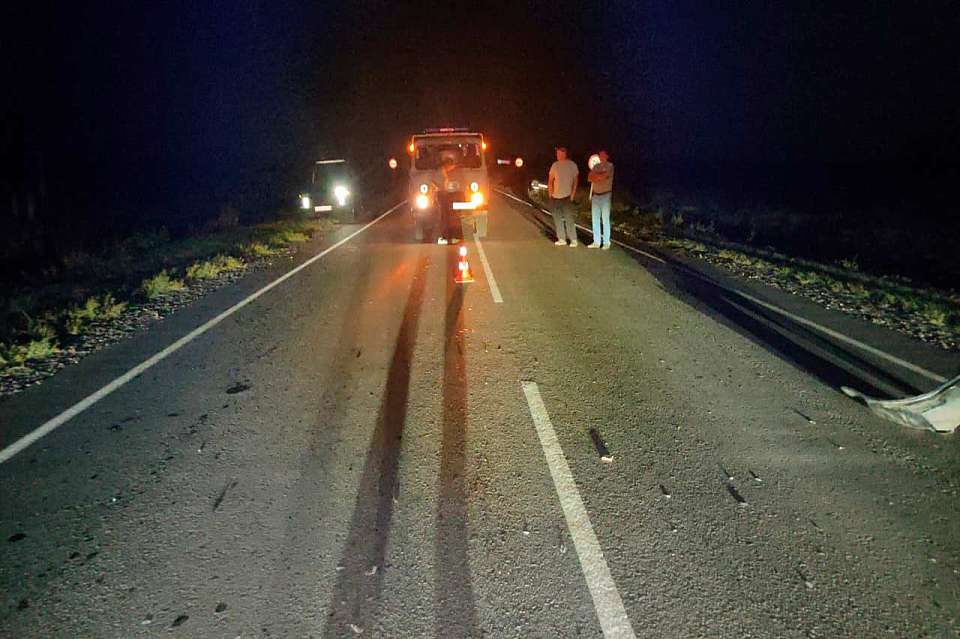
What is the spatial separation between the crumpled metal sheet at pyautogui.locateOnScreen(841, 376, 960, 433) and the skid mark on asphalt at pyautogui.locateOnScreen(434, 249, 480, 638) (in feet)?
11.4

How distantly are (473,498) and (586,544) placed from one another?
0.80 metres

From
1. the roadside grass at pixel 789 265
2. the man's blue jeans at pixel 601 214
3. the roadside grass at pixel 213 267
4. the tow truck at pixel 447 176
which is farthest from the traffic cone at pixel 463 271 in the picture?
the tow truck at pixel 447 176

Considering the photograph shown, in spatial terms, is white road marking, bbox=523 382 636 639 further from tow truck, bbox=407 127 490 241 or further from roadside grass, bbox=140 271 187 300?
tow truck, bbox=407 127 490 241

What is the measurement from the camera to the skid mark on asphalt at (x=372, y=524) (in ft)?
9.92

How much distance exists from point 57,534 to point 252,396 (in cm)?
220

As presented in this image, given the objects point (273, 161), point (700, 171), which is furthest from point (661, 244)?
point (273, 161)

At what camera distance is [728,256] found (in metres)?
13.8

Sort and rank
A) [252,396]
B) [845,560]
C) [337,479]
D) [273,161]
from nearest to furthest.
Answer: [845,560]
[337,479]
[252,396]
[273,161]

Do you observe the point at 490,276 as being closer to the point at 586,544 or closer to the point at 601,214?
the point at 601,214

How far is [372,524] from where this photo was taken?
146 inches

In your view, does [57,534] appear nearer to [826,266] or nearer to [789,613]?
[789,613]

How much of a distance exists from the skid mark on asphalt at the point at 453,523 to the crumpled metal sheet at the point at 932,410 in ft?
11.4

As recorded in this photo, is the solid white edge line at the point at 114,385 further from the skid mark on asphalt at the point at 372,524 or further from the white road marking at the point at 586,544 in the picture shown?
the white road marking at the point at 586,544

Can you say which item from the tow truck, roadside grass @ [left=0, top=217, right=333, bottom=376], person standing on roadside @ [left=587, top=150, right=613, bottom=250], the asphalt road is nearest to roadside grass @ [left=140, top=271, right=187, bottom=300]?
roadside grass @ [left=0, top=217, right=333, bottom=376]
